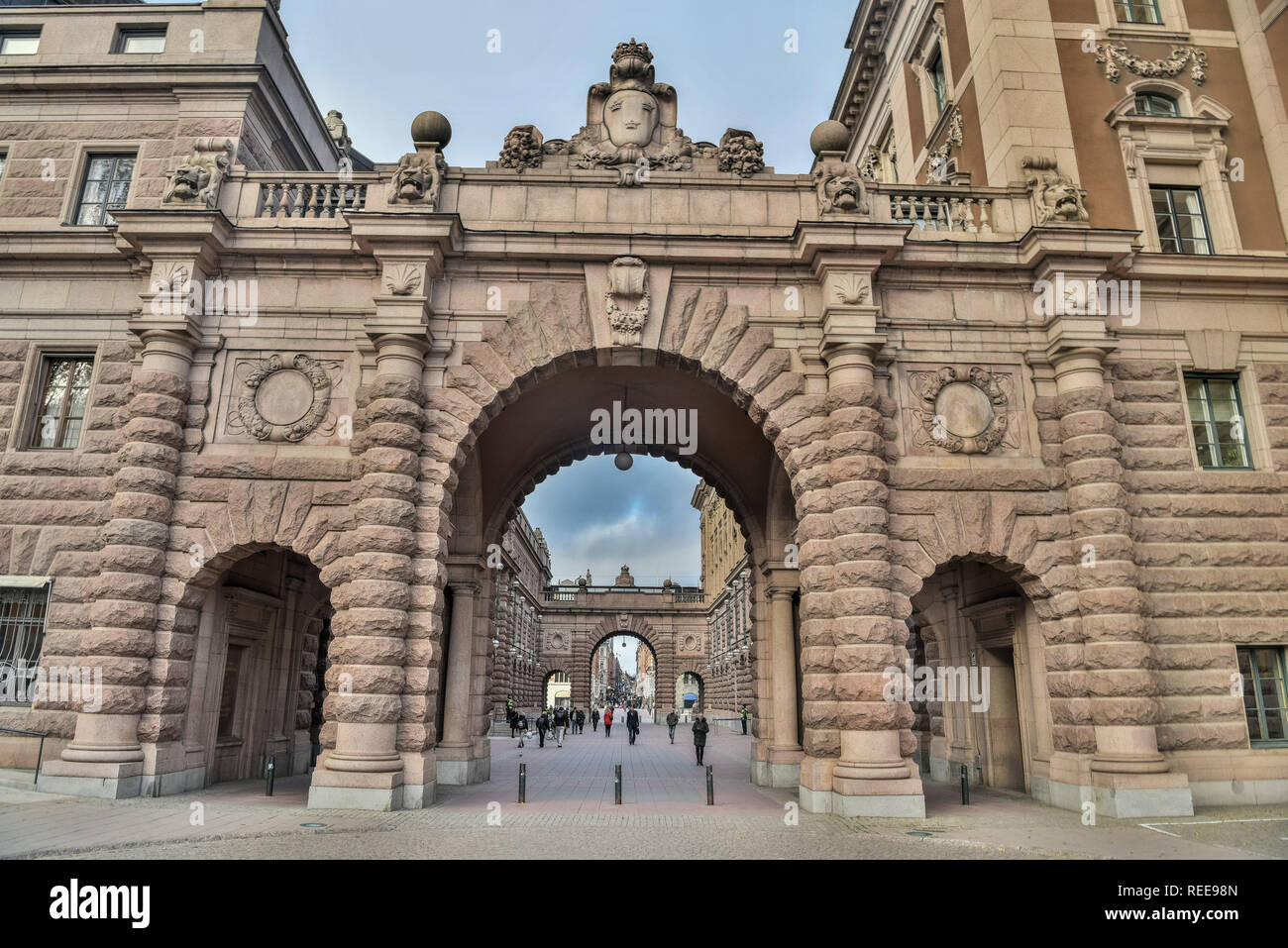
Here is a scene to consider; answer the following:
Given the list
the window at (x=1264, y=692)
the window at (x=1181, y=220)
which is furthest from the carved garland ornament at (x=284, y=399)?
the window at (x=1264, y=692)

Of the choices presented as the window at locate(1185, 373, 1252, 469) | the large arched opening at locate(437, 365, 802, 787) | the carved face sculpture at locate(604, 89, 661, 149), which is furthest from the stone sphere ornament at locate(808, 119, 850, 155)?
the window at locate(1185, 373, 1252, 469)

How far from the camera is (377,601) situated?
12.9 metres

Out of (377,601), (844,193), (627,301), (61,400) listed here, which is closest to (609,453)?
(627,301)

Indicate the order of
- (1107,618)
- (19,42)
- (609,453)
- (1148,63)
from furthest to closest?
(609,453), (19,42), (1148,63), (1107,618)

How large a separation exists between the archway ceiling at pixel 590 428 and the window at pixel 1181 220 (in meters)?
9.06

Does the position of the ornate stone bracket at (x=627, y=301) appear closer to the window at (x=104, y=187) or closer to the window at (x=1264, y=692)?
the window at (x=104, y=187)

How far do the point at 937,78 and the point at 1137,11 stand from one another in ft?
14.8

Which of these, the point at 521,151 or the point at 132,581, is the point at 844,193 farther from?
the point at 132,581

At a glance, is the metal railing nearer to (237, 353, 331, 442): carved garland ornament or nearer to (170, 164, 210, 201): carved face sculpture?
(237, 353, 331, 442): carved garland ornament

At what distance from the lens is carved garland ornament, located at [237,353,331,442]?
14352 millimetres

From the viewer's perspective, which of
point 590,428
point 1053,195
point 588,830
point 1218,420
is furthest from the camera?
point 590,428

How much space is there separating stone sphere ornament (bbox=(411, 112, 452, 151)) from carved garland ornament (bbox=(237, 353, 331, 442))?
470 centimetres

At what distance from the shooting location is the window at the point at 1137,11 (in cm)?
1781
